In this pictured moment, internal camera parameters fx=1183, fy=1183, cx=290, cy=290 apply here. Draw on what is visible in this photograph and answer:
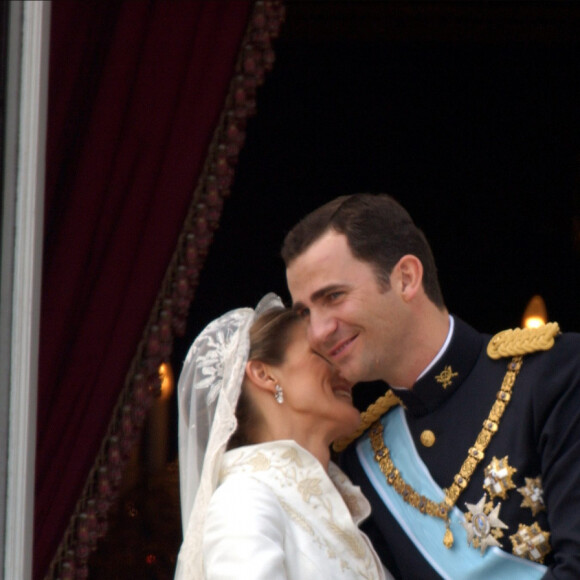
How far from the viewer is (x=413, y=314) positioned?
7.38 feet

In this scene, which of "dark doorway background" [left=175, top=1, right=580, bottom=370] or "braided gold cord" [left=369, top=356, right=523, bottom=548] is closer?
"braided gold cord" [left=369, top=356, right=523, bottom=548]

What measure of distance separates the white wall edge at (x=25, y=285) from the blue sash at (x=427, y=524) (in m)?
0.69

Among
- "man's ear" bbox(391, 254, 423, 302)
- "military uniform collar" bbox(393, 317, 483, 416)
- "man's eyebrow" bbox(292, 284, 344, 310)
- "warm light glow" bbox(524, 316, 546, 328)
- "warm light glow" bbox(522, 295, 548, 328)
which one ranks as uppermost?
"man's ear" bbox(391, 254, 423, 302)

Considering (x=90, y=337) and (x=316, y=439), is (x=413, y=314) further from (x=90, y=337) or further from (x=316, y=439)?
(x=90, y=337)

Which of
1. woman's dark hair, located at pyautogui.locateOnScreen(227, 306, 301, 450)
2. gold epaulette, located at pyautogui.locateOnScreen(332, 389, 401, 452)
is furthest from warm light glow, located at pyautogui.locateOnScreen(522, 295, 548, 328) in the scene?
woman's dark hair, located at pyautogui.locateOnScreen(227, 306, 301, 450)

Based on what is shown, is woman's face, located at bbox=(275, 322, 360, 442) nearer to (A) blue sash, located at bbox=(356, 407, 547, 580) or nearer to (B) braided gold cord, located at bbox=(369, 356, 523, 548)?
(A) blue sash, located at bbox=(356, 407, 547, 580)

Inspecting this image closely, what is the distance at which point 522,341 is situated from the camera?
215 cm

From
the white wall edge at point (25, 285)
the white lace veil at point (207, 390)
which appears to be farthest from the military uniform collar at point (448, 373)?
the white wall edge at point (25, 285)

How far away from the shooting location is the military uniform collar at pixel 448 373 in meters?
2.22

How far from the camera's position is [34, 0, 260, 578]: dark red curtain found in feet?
7.15

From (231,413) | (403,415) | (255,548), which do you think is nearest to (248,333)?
(231,413)

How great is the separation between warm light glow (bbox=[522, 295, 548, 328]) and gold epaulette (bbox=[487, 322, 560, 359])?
2149mm

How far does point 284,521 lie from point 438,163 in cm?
245

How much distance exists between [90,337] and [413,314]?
0.61 meters
